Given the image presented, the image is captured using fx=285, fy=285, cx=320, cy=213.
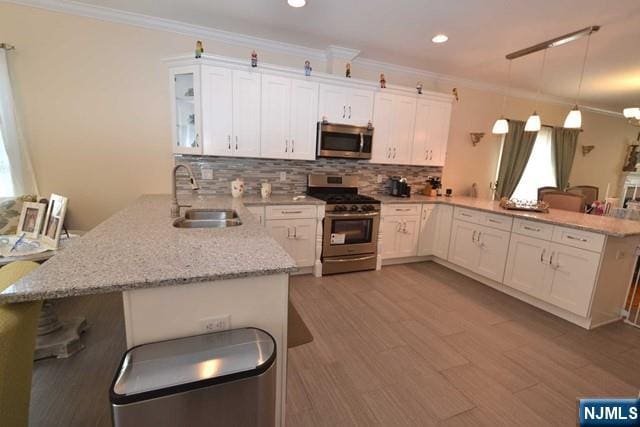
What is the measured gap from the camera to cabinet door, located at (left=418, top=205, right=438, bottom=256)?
401cm

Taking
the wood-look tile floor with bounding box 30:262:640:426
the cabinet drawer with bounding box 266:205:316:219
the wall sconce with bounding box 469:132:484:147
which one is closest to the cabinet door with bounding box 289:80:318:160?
the cabinet drawer with bounding box 266:205:316:219

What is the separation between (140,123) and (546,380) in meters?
4.21

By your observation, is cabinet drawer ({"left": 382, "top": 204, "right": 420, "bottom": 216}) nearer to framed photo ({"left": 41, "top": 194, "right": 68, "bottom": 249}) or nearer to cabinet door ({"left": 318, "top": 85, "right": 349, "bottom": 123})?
cabinet door ({"left": 318, "top": 85, "right": 349, "bottom": 123})

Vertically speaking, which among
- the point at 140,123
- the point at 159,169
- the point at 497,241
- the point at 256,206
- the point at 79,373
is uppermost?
the point at 140,123

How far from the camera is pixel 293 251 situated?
3.35 metres

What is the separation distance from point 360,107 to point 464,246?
2214 mm

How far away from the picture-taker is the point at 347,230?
3545 mm

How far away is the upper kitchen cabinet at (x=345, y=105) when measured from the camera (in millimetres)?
3441

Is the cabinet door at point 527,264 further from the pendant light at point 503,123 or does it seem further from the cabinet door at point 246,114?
the cabinet door at point 246,114

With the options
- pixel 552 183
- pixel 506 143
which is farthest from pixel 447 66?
pixel 552 183

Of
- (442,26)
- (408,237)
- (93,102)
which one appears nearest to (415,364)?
(408,237)

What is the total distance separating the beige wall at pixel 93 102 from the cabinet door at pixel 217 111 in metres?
0.50

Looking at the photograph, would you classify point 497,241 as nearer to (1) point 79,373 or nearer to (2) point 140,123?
(1) point 79,373

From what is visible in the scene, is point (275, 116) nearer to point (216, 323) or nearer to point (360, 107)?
point (360, 107)
